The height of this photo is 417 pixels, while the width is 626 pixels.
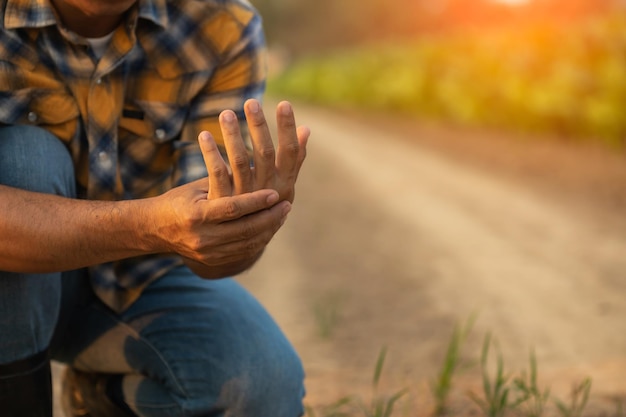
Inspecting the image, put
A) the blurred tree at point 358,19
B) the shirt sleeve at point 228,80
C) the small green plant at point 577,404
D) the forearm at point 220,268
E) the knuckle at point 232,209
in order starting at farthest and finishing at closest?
the blurred tree at point 358,19, the small green plant at point 577,404, the shirt sleeve at point 228,80, the forearm at point 220,268, the knuckle at point 232,209

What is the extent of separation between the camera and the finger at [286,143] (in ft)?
4.70

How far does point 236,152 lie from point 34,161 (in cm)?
51

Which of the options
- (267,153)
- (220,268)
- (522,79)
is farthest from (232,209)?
(522,79)

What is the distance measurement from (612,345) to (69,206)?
2442 millimetres

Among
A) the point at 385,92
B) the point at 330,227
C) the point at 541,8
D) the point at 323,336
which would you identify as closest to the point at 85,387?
the point at 323,336

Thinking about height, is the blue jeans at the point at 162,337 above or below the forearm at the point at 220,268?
below

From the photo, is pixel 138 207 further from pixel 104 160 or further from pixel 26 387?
pixel 26 387

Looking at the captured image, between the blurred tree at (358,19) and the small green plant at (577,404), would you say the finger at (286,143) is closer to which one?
the small green plant at (577,404)

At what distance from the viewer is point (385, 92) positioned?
13609 mm

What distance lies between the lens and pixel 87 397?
2020 mm

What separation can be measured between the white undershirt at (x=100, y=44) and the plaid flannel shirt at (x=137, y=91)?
0.02 metres

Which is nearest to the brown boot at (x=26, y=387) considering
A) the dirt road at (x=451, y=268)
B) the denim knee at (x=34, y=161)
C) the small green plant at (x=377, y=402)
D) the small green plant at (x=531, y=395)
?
the denim knee at (x=34, y=161)

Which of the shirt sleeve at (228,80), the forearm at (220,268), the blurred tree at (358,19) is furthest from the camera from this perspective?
the blurred tree at (358,19)

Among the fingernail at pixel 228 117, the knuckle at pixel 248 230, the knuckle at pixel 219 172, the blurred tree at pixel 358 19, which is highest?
the blurred tree at pixel 358 19
